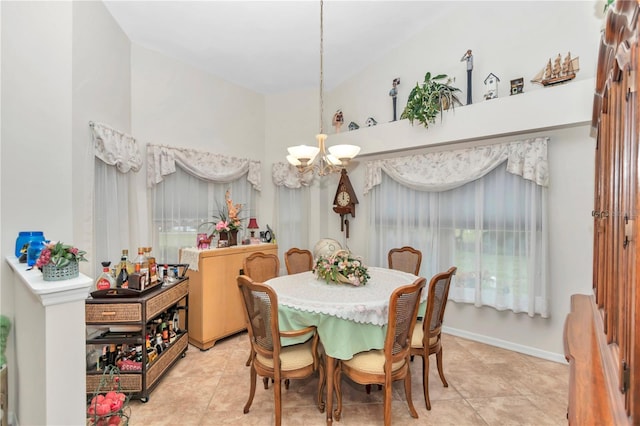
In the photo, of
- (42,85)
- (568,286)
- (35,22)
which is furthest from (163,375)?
(568,286)

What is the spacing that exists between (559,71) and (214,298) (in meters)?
3.94

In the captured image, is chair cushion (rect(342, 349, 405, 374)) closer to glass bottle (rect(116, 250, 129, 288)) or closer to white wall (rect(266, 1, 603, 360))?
glass bottle (rect(116, 250, 129, 288))

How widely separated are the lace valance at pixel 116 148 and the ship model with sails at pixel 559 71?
3918 millimetres

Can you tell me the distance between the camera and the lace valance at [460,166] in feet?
9.20

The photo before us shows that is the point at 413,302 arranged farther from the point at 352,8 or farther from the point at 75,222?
the point at 352,8

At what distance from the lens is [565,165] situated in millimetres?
2754

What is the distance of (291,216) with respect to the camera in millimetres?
4625

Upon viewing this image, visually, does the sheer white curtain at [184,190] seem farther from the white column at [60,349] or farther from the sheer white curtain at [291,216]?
the white column at [60,349]

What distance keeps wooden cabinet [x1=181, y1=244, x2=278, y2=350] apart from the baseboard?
2.51 metres

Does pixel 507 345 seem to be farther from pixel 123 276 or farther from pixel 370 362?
pixel 123 276

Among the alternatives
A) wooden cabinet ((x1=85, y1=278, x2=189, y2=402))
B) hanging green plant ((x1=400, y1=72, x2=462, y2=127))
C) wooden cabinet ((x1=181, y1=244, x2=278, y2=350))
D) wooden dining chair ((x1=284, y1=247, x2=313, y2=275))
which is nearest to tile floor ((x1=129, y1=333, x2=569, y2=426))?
wooden cabinet ((x1=85, y1=278, x2=189, y2=402))

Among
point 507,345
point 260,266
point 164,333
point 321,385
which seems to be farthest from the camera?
point 507,345

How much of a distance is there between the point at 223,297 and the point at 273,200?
6.04 feet

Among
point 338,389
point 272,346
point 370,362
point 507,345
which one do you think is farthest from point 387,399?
point 507,345
